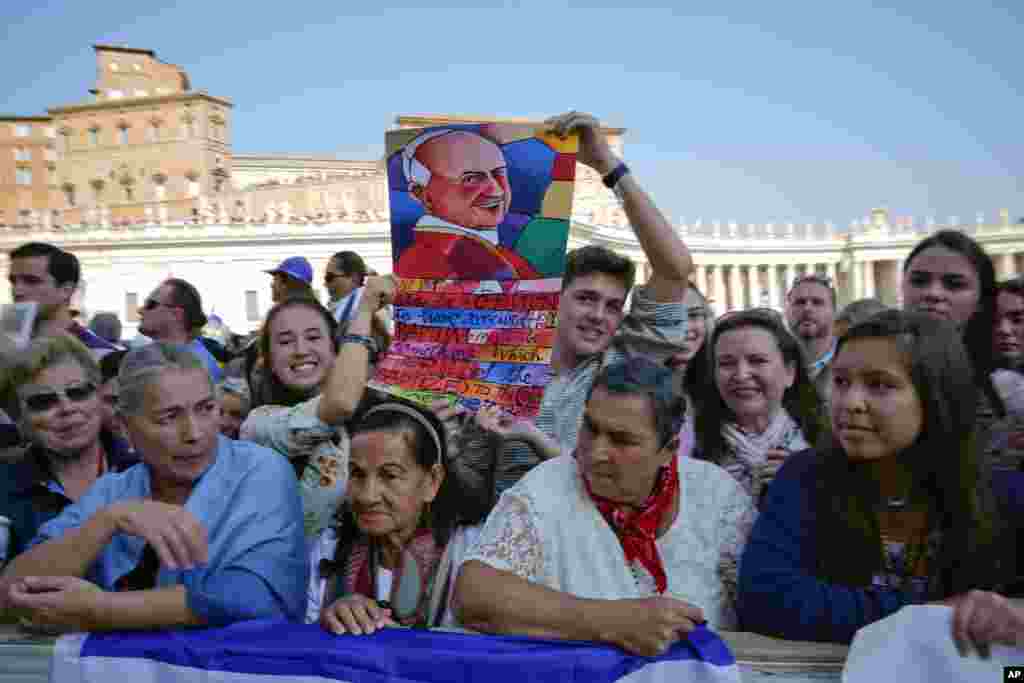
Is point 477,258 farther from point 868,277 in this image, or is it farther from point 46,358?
point 868,277

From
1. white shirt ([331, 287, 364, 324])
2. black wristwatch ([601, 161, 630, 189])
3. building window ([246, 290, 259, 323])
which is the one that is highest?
building window ([246, 290, 259, 323])

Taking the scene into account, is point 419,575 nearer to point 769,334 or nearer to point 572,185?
point 572,185

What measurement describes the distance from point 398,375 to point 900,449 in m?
1.83

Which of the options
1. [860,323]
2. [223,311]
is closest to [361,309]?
[860,323]

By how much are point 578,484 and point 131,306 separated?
42914 millimetres

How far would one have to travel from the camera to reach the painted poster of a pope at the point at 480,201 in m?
3.56

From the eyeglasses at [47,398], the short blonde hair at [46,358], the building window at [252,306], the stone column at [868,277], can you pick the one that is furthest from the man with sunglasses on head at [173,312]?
the stone column at [868,277]

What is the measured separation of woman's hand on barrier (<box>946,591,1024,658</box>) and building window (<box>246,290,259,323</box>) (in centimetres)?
4184

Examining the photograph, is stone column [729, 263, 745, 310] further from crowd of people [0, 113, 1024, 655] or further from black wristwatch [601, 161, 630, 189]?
black wristwatch [601, 161, 630, 189]

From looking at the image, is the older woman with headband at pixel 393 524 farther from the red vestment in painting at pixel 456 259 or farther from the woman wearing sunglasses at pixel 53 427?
the woman wearing sunglasses at pixel 53 427

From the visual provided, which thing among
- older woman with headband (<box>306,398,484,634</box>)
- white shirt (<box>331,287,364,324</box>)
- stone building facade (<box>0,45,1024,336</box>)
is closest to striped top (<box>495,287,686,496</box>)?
older woman with headband (<box>306,398,484,634</box>)

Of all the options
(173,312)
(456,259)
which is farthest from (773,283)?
(456,259)

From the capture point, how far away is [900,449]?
265cm

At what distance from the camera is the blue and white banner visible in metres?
2.45
